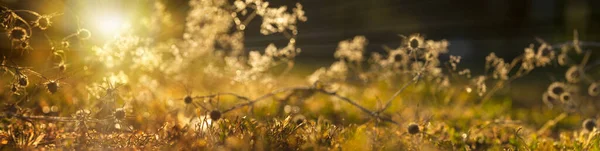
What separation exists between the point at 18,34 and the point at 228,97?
9.02ft

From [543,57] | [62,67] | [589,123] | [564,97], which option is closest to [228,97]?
[62,67]

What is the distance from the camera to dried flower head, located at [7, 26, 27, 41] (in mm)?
2462

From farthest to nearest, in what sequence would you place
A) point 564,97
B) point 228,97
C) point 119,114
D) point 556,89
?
point 228,97
point 556,89
point 564,97
point 119,114

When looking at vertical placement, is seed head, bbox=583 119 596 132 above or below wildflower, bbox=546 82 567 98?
below

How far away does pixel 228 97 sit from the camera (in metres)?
5.18

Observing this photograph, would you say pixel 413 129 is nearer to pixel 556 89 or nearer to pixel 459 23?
pixel 556 89

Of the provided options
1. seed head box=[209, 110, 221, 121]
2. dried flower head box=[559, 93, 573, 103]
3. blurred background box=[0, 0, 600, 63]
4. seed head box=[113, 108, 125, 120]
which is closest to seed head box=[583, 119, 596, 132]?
dried flower head box=[559, 93, 573, 103]

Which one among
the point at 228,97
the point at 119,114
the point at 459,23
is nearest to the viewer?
the point at 119,114

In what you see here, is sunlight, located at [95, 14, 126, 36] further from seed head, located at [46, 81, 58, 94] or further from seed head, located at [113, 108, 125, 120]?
seed head, located at [113, 108, 125, 120]

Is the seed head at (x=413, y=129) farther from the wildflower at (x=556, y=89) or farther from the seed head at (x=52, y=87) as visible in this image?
the wildflower at (x=556, y=89)

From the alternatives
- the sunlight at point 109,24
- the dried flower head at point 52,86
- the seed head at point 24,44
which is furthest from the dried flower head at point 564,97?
the seed head at point 24,44

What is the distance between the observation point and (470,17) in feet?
41.2

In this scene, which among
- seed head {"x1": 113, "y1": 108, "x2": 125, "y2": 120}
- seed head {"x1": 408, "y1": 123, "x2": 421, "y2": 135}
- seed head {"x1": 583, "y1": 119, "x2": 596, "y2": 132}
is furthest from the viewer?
seed head {"x1": 583, "y1": 119, "x2": 596, "y2": 132}

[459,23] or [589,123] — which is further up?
[459,23]
